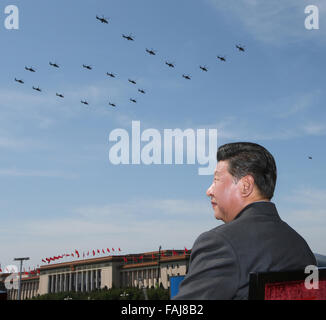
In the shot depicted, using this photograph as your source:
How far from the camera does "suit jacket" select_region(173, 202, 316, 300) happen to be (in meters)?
2.40

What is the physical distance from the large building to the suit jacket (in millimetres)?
124893

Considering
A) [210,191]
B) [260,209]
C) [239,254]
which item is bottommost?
[239,254]

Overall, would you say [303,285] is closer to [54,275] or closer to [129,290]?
[129,290]

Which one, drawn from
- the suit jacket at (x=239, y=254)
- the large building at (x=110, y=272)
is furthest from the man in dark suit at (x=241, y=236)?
the large building at (x=110, y=272)

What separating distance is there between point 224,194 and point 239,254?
0.60m

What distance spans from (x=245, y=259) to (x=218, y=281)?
19cm

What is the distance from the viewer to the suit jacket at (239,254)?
240 centimetres

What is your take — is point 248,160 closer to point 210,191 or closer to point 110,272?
point 210,191

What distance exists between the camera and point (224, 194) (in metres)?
3.03

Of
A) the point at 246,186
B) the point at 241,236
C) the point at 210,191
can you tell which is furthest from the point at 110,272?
the point at 241,236

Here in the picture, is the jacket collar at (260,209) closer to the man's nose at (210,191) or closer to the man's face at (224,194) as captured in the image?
the man's face at (224,194)

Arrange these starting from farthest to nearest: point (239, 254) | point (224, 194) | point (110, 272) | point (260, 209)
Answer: point (110, 272) < point (224, 194) < point (260, 209) < point (239, 254)

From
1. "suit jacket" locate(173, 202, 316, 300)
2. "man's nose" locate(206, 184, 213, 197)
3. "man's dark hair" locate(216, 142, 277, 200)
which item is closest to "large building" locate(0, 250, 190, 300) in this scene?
"man's nose" locate(206, 184, 213, 197)
